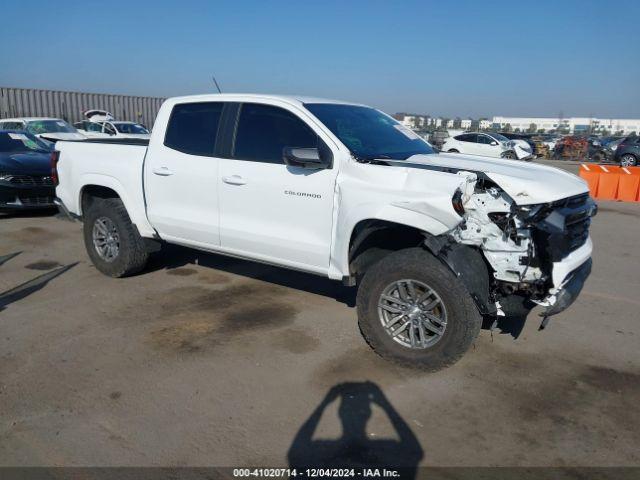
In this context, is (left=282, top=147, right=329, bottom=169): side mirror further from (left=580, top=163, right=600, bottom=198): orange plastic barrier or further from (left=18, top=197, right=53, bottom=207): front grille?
(left=580, top=163, right=600, bottom=198): orange plastic barrier

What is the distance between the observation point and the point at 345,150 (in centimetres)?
442

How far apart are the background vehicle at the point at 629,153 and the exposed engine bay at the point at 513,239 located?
24.1 m

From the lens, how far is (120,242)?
19.8 feet

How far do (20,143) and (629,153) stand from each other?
24.2 meters

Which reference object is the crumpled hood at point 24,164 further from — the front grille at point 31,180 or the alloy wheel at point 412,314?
the alloy wheel at point 412,314

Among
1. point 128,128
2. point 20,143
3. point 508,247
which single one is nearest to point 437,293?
point 508,247

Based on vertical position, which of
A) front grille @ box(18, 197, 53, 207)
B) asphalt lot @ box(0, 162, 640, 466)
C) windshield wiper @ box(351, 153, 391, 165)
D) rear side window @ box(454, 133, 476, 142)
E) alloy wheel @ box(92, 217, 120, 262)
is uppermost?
windshield wiper @ box(351, 153, 391, 165)

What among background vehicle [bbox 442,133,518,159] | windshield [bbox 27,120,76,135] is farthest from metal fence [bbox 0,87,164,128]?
background vehicle [bbox 442,133,518,159]

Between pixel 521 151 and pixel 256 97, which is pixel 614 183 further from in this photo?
pixel 256 97

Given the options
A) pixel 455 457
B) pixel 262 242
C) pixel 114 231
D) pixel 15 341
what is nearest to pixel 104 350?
pixel 15 341

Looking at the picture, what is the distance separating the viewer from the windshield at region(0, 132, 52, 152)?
10.1 m

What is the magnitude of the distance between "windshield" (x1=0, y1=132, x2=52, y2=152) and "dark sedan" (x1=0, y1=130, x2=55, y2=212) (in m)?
0.10

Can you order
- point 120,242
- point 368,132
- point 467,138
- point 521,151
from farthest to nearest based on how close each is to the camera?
point 467,138 < point 521,151 < point 120,242 < point 368,132

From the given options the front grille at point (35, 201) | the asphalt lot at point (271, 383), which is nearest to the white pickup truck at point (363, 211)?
the asphalt lot at point (271, 383)
